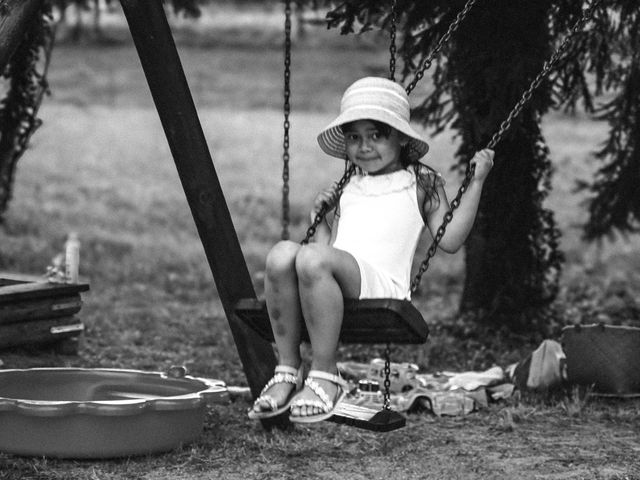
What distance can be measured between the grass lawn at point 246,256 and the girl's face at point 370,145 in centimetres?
147

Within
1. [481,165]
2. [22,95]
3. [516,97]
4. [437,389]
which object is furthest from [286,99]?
[22,95]

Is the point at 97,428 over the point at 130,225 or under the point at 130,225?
under

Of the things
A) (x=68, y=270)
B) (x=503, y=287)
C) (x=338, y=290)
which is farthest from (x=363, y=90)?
(x=503, y=287)

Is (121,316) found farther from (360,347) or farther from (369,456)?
(369,456)

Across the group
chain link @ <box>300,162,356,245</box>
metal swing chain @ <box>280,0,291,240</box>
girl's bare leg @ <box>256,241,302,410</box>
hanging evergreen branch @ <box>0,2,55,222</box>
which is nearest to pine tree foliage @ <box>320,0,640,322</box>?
metal swing chain @ <box>280,0,291,240</box>

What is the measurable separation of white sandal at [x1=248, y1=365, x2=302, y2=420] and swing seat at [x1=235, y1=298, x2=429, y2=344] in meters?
0.14

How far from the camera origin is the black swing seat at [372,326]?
4031mm

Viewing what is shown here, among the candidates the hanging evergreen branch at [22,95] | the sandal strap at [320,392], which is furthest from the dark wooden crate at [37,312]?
the sandal strap at [320,392]

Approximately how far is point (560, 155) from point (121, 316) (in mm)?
9371

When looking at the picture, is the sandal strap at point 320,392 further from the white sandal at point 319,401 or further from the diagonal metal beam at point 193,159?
the diagonal metal beam at point 193,159

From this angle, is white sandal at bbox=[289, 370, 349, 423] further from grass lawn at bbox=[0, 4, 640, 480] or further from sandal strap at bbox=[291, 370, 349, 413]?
grass lawn at bbox=[0, 4, 640, 480]

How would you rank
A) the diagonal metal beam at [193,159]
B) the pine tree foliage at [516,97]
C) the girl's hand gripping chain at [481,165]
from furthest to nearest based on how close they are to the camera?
1. the pine tree foliage at [516,97]
2. the diagonal metal beam at [193,159]
3. the girl's hand gripping chain at [481,165]

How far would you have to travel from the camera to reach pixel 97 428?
5109mm

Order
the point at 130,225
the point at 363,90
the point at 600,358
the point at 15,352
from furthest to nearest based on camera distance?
the point at 130,225 → the point at 15,352 → the point at 600,358 → the point at 363,90
